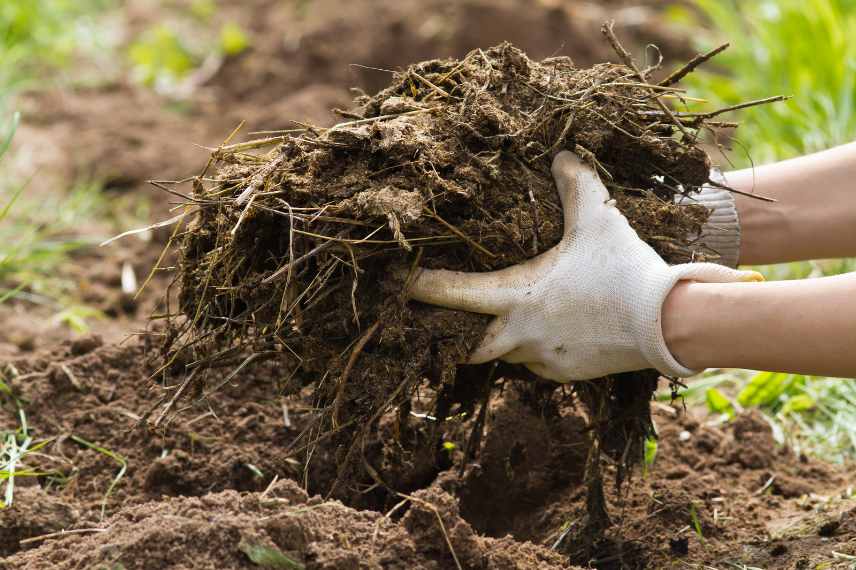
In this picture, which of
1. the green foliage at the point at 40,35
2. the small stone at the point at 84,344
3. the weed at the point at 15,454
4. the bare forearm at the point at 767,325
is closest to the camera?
the bare forearm at the point at 767,325

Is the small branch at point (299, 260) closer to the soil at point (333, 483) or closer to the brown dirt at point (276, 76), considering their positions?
the soil at point (333, 483)

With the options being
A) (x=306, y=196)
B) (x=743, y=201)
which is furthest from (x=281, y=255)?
(x=743, y=201)

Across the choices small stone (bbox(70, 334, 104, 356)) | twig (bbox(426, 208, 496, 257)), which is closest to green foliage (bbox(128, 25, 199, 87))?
small stone (bbox(70, 334, 104, 356))

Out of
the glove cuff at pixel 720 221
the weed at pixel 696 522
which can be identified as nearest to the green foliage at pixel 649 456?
the weed at pixel 696 522

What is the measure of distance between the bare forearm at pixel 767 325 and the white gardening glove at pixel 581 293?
0.16 ft

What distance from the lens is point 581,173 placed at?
2.09 metres

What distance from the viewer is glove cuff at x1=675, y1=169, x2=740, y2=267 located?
238 cm

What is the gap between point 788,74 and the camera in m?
4.90

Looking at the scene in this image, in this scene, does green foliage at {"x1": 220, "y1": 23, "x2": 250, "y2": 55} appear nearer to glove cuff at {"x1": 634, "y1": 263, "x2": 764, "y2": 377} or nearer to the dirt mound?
the dirt mound

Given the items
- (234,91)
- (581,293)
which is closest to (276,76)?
(234,91)

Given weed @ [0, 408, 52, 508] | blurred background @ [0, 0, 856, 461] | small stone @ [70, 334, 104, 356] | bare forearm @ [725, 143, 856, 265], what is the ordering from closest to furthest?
weed @ [0, 408, 52, 508] < bare forearm @ [725, 143, 856, 265] < small stone @ [70, 334, 104, 356] < blurred background @ [0, 0, 856, 461]

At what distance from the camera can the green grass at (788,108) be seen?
2963 millimetres

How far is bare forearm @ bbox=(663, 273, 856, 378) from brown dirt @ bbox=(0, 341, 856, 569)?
503 millimetres

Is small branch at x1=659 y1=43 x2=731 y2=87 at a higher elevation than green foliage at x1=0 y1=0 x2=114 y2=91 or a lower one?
lower
